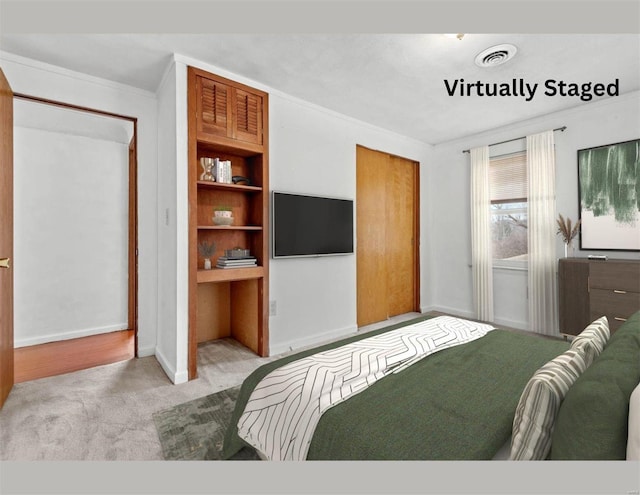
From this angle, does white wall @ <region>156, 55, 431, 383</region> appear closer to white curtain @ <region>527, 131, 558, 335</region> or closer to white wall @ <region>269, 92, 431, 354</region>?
white wall @ <region>269, 92, 431, 354</region>

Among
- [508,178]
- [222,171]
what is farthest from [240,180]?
[508,178]

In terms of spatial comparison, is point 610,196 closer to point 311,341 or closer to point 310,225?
point 310,225

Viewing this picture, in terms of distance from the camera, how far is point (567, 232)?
3.36 meters

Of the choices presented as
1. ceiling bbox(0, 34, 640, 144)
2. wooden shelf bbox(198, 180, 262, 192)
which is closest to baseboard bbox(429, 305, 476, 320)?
ceiling bbox(0, 34, 640, 144)

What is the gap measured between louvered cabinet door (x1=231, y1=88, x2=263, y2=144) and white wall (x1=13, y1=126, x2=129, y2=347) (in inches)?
76.3

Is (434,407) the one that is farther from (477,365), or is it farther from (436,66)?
(436,66)

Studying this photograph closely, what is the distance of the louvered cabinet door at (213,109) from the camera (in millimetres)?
2561

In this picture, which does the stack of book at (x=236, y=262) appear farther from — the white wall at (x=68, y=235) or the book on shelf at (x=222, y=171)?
the white wall at (x=68, y=235)

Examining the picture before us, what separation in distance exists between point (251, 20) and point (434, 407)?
2.27 metres

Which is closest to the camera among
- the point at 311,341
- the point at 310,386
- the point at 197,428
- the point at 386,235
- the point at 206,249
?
the point at 310,386

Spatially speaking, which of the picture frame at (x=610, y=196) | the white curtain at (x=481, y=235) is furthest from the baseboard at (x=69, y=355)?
the picture frame at (x=610, y=196)

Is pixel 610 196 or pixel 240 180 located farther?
pixel 610 196

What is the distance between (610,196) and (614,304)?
3.58 ft

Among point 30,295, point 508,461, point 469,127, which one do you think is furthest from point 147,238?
point 469,127
